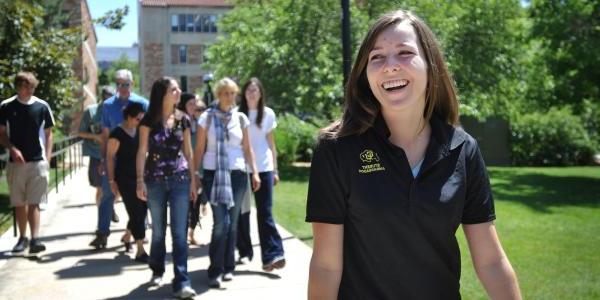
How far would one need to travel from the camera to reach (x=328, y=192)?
2.04m

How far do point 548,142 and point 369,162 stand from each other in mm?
25451

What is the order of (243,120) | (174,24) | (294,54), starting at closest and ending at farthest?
(243,120) < (294,54) < (174,24)

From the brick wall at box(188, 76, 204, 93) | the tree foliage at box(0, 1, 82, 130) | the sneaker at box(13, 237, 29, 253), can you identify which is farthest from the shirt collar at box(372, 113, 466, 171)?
the brick wall at box(188, 76, 204, 93)

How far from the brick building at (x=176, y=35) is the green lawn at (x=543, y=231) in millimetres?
51390

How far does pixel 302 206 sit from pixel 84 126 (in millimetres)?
4335

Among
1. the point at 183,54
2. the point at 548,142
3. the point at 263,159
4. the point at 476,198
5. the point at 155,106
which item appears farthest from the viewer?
the point at 183,54

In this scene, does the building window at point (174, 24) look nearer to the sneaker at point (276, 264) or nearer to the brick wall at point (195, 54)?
the brick wall at point (195, 54)

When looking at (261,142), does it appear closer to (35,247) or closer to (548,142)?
(35,247)

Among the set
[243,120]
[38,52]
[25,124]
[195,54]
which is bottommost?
[25,124]

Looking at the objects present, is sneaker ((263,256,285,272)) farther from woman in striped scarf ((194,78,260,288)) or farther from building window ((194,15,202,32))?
building window ((194,15,202,32))

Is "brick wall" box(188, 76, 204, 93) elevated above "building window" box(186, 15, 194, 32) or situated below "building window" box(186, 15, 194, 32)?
below

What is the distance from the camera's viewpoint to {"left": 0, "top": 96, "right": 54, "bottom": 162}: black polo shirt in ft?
23.4

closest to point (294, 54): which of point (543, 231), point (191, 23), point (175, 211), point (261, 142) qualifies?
point (543, 231)

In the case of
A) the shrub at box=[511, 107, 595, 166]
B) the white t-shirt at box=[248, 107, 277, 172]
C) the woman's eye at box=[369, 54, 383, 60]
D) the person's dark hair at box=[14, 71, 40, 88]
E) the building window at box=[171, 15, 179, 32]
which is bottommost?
the shrub at box=[511, 107, 595, 166]
